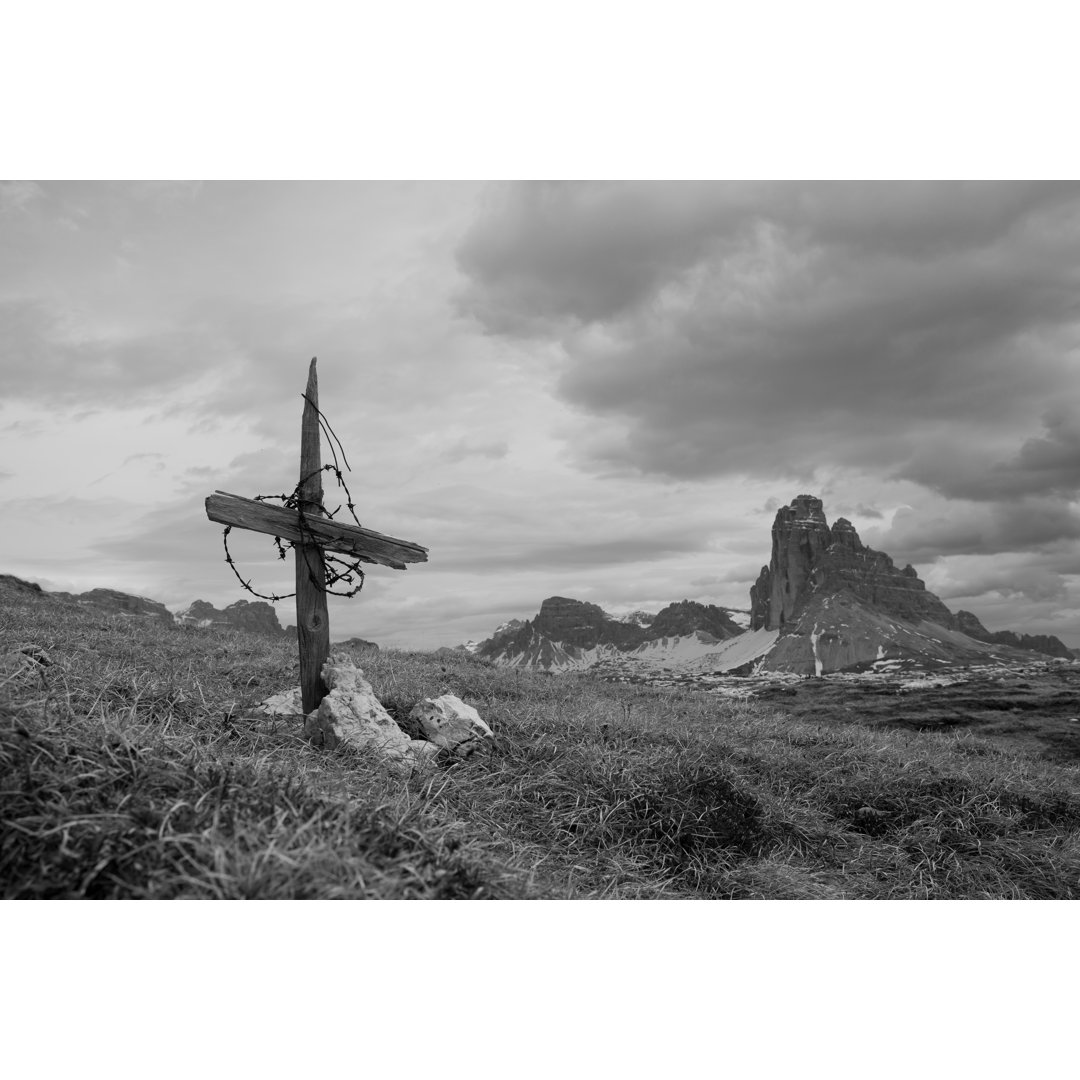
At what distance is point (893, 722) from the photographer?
696 inches

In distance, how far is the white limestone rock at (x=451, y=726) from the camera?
862 centimetres

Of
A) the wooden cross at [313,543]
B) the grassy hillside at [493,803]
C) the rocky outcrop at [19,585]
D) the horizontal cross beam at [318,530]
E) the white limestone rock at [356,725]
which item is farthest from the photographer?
the rocky outcrop at [19,585]

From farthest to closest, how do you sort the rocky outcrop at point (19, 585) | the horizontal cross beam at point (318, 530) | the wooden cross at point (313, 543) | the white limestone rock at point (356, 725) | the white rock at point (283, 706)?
the rocky outcrop at point (19, 585), the white rock at point (283, 706), the wooden cross at point (313, 543), the horizontal cross beam at point (318, 530), the white limestone rock at point (356, 725)

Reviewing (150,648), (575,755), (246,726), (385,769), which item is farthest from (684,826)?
(150,648)

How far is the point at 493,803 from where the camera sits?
7039 mm

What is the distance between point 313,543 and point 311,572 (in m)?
0.36

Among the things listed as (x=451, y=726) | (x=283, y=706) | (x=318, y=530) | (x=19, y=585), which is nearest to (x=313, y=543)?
(x=318, y=530)

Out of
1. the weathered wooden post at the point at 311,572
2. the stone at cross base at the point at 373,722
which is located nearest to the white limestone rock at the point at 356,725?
the stone at cross base at the point at 373,722

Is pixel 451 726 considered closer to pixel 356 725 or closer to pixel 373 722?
pixel 373 722

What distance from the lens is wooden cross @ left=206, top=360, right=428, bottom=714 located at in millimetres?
8523

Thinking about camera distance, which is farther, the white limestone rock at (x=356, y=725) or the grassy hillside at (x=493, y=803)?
the white limestone rock at (x=356, y=725)

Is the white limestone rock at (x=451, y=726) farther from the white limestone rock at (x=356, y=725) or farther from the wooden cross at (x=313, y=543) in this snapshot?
the wooden cross at (x=313, y=543)

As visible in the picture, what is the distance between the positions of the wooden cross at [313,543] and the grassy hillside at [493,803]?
2.99 feet

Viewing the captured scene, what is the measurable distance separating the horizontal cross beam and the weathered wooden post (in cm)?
15
